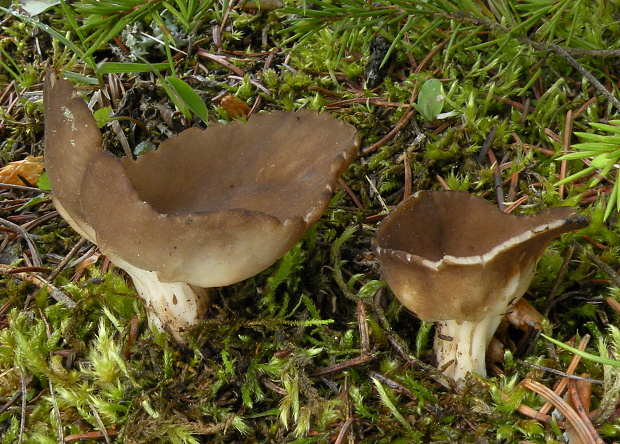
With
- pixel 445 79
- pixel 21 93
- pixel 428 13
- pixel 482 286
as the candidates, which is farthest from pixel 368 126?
pixel 21 93

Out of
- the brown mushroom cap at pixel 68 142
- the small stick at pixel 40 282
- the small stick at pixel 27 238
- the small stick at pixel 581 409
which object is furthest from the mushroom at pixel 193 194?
the small stick at pixel 581 409

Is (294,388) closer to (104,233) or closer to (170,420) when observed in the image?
(170,420)

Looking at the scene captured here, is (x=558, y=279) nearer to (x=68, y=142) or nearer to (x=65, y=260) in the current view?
(x=68, y=142)

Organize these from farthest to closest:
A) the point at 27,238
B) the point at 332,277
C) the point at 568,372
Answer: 1. the point at 27,238
2. the point at 332,277
3. the point at 568,372

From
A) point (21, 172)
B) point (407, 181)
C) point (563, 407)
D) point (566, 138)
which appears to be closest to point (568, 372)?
point (563, 407)

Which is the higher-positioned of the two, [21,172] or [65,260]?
[21,172]

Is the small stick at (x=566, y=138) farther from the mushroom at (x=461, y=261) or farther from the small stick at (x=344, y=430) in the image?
Answer: the small stick at (x=344, y=430)
